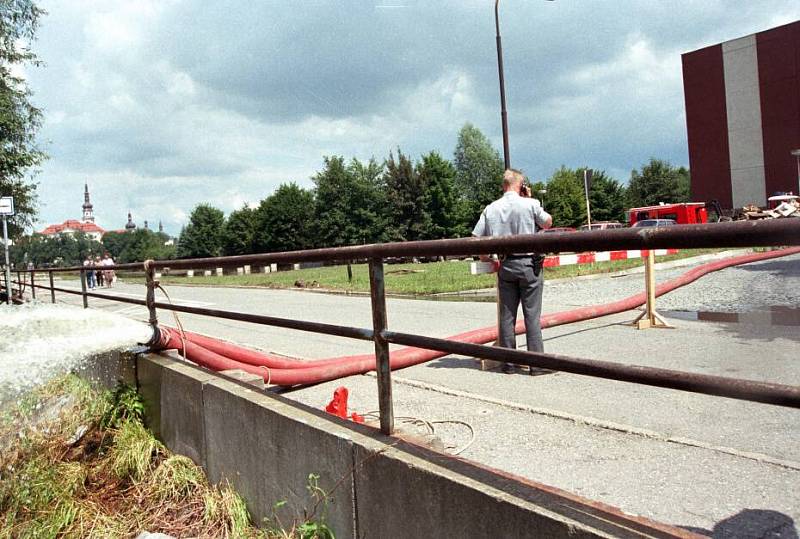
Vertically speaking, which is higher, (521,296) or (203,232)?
(203,232)

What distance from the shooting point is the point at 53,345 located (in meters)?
5.43

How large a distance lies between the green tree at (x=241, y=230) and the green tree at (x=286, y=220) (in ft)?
11.3

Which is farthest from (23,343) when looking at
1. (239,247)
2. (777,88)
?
(239,247)

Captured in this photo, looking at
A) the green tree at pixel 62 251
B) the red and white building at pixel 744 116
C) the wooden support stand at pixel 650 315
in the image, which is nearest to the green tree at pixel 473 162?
the red and white building at pixel 744 116

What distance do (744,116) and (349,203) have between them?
47.1 m

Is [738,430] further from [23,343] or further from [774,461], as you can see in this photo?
[23,343]

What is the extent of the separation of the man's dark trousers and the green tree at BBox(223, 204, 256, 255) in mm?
80830

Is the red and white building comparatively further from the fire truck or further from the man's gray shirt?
the man's gray shirt

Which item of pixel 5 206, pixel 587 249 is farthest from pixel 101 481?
pixel 5 206

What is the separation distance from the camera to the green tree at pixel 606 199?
2975 inches

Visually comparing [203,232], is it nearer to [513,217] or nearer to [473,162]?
[473,162]

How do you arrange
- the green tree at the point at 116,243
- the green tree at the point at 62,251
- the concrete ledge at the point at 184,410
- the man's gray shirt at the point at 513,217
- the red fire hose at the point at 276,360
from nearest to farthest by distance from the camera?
the concrete ledge at the point at 184,410, the red fire hose at the point at 276,360, the man's gray shirt at the point at 513,217, the green tree at the point at 62,251, the green tree at the point at 116,243

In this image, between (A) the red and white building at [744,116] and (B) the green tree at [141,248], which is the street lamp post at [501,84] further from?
→ (B) the green tree at [141,248]

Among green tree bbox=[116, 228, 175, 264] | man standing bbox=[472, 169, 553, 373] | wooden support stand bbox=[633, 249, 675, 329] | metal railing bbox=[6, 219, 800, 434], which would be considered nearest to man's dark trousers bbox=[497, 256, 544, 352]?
man standing bbox=[472, 169, 553, 373]
